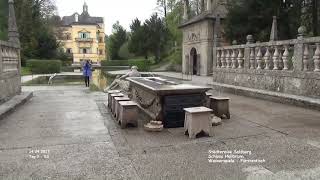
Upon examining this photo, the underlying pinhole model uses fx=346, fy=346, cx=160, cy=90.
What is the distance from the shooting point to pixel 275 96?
377 inches

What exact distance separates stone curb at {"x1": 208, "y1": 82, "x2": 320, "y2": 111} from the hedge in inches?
1166

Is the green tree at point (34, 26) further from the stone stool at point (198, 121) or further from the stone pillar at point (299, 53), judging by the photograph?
the stone stool at point (198, 121)

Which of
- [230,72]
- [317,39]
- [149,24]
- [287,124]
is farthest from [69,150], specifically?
[149,24]

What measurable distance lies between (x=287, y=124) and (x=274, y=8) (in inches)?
571

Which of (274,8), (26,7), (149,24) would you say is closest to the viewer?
(274,8)

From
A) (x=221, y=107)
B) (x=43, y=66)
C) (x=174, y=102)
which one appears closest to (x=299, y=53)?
(x=221, y=107)

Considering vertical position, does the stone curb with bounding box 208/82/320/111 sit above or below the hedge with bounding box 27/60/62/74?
below

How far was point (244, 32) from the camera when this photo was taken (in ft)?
68.3

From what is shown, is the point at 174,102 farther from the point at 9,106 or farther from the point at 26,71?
the point at 26,71

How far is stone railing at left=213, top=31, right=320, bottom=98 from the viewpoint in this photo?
8.78 metres

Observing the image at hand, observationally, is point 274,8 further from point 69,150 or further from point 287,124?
point 69,150

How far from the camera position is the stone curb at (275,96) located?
8158 millimetres

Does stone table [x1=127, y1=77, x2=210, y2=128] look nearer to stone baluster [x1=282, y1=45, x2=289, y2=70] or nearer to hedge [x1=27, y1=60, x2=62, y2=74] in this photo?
stone baluster [x1=282, y1=45, x2=289, y2=70]

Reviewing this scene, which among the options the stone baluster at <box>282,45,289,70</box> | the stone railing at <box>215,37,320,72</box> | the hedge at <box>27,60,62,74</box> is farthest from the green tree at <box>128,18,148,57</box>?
the stone baluster at <box>282,45,289,70</box>
